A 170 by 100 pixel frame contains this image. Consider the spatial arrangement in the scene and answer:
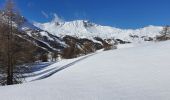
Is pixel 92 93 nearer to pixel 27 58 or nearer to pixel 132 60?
pixel 132 60

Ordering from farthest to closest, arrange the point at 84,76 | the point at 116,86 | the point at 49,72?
the point at 49,72
the point at 84,76
the point at 116,86

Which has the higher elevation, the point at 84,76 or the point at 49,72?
the point at 84,76

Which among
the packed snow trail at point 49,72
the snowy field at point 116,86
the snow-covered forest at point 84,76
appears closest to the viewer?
the snowy field at point 116,86

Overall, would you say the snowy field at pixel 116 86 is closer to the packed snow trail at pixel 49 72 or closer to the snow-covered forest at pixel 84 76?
the snow-covered forest at pixel 84 76

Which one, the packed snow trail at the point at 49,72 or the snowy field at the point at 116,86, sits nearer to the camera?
the snowy field at the point at 116,86

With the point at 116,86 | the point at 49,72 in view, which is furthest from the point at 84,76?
the point at 49,72

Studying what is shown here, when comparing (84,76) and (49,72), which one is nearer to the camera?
(84,76)

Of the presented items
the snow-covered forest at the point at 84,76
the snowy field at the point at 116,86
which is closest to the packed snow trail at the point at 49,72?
the snow-covered forest at the point at 84,76

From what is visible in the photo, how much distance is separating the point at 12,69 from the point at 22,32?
332 cm

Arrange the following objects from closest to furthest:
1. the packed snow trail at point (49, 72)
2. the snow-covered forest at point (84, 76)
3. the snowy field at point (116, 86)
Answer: the snowy field at point (116, 86), the snow-covered forest at point (84, 76), the packed snow trail at point (49, 72)

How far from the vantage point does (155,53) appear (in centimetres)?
1988

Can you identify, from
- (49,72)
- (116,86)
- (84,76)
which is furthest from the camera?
(49,72)

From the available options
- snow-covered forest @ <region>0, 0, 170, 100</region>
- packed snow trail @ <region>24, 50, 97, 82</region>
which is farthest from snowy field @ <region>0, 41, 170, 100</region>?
packed snow trail @ <region>24, 50, 97, 82</region>

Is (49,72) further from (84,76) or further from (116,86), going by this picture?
(116,86)
